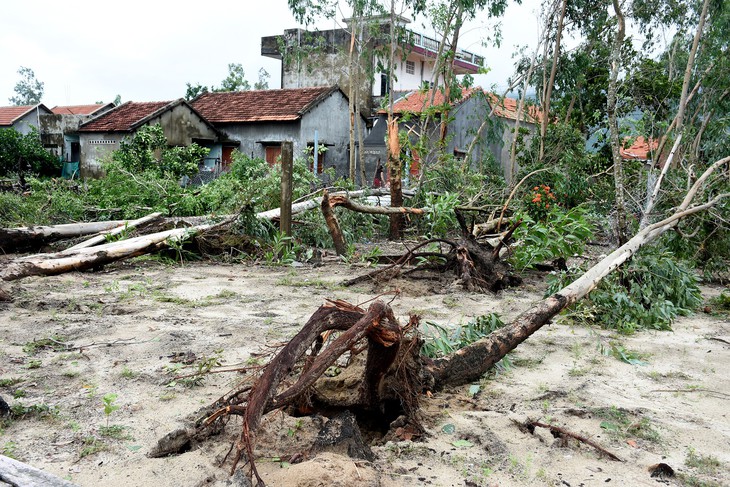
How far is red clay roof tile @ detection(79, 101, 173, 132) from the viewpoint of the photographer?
22589 mm

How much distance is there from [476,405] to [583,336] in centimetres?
211

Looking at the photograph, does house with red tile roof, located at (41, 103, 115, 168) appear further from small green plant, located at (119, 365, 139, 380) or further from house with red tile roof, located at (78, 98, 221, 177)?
small green plant, located at (119, 365, 139, 380)

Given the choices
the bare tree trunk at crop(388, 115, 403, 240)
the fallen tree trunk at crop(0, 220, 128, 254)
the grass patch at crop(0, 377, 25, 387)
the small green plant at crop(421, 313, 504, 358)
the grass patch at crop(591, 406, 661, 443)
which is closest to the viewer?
the grass patch at crop(591, 406, 661, 443)

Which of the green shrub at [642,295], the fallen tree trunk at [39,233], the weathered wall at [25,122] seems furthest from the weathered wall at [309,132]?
the green shrub at [642,295]

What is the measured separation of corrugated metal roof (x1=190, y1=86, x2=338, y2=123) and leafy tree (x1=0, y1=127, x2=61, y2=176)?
6180mm

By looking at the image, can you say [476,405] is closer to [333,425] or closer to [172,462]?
[333,425]

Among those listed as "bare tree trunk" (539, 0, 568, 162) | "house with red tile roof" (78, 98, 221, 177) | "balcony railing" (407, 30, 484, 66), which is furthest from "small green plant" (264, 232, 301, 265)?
"balcony railing" (407, 30, 484, 66)

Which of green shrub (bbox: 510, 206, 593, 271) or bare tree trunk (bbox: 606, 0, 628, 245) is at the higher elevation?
bare tree trunk (bbox: 606, 0, 628, 245)

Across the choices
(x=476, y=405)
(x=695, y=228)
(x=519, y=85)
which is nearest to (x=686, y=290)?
(x=695, y=228)

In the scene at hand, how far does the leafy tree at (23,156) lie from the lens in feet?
79.6

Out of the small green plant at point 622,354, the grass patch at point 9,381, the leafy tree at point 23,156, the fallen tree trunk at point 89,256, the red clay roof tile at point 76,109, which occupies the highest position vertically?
the red clay roof tile at point 76,109

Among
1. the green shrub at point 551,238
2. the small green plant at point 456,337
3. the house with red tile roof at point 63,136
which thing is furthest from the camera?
the house with red tile roof at point 63,136

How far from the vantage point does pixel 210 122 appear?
23359 mm

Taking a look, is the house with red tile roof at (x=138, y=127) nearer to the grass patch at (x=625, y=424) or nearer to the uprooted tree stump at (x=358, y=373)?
the uprooted tree stump at (x=358, y=373)
